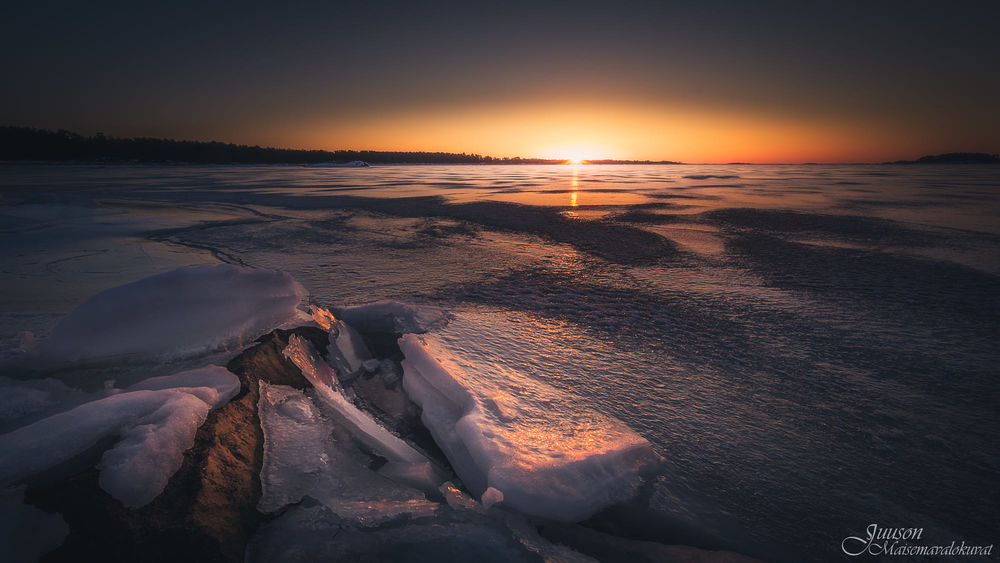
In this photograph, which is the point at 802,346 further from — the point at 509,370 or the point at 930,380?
the point at 509,370

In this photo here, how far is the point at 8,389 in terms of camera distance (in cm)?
→ 149

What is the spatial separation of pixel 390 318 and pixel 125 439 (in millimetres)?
1595

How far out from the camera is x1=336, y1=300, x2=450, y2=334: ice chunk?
2.62 m

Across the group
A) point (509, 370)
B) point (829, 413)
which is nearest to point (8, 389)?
point (509, 370)

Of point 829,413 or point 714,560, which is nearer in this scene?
point 714,560

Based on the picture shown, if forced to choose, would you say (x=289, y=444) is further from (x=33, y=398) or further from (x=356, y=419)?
(x=33, y=398)

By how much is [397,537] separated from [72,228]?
311 inches

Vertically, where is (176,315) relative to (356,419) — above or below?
above

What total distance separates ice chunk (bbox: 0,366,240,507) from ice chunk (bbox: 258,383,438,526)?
0.82ft

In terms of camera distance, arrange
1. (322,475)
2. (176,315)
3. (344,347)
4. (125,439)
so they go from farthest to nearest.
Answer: (344,347)
(176,315)
(322,475)
(125,439)

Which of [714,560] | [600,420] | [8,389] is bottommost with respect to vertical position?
[714,560]

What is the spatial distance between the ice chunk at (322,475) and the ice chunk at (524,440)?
0.25 metres

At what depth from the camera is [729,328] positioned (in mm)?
2623

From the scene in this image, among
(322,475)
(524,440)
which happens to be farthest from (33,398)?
(524,440)
